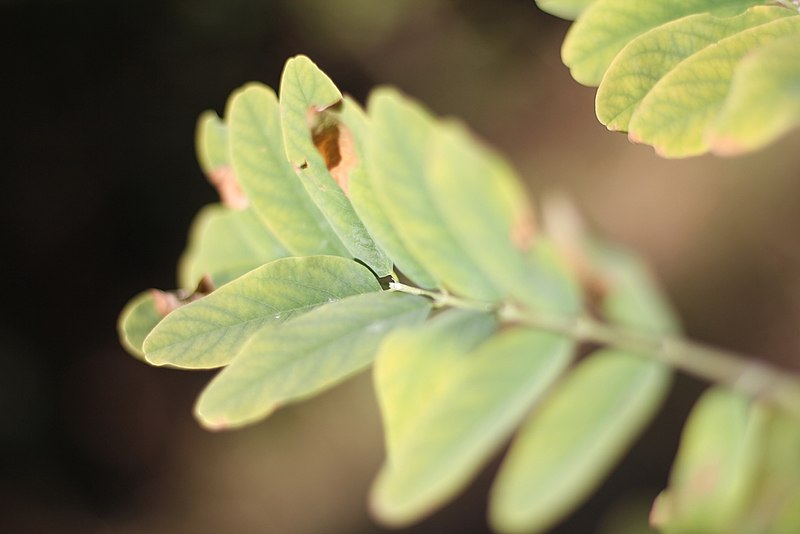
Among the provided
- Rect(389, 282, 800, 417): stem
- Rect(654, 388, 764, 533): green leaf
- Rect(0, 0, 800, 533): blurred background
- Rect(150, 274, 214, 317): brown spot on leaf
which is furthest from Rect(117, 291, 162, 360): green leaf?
Rect(0, 0, 800, 533): blurred background

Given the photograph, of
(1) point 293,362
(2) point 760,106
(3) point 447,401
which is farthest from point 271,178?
(2) point 760,106

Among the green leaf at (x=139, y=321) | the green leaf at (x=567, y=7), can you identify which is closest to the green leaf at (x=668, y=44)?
the green leaf at (x=567, y=7)

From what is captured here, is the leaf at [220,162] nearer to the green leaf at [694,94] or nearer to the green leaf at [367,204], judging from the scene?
the green leaf at [367,204]

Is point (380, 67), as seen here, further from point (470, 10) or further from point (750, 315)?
point (750, 315)

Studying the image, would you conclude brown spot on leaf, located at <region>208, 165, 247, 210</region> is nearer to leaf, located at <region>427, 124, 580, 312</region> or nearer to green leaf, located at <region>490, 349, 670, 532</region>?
leaf, located at <region>427, 124, 580, 312</region>

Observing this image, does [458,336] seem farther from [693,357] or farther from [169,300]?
[169,300]
